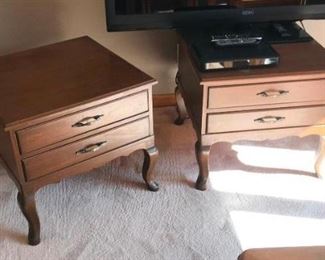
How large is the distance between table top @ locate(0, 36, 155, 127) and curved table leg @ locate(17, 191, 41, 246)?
0.28 metres

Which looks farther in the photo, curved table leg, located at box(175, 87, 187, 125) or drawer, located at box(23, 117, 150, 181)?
curved table leg, located at box(175, 87, 187, 125)

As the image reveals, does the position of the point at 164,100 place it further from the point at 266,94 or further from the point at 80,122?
the point at 80,122

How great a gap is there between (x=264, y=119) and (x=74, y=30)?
37.0 inches

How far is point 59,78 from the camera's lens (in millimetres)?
1461

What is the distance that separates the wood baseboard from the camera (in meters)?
2.19

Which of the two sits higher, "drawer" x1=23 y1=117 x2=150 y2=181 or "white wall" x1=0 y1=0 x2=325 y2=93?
"white wall" x1=0 y1=0 x2=325 y2=93

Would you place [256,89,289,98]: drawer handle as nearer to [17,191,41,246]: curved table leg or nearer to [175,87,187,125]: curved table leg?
[175,87,187,125]: curved table leg

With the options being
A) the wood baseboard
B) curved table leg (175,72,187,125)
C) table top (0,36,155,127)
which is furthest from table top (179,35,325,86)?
the wood baseboard

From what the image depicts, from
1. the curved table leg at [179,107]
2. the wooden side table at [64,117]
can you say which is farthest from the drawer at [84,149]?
the curved table leg at [179,107]

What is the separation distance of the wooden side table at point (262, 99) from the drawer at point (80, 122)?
0.23 metres

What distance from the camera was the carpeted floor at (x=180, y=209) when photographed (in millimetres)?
1481

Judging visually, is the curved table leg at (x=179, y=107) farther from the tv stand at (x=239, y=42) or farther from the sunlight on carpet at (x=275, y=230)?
the sunlight on carpet at (x=275, y=230)

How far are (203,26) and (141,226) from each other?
31.9 inches

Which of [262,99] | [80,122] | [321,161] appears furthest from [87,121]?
[321,161]
